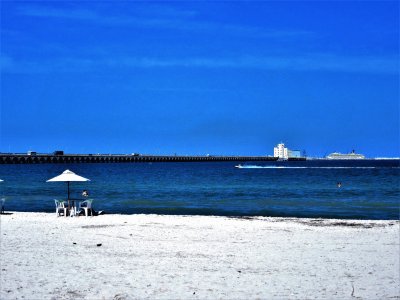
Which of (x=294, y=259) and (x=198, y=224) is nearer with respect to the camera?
(x=294, y=259)

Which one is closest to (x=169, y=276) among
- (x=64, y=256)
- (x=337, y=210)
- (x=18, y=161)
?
(x=64, y=256)

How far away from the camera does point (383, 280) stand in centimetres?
902

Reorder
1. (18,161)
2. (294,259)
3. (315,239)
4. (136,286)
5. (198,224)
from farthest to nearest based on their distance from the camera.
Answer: (18,161)
(198,224)
(315,239)
(294,259)
(136,286)

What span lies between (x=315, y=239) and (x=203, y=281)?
5685 millimetres

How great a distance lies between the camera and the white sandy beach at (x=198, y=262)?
817cm

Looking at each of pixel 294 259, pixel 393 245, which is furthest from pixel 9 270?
pixel 393 245

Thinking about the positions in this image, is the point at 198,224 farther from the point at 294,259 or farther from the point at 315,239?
the point at 294,259

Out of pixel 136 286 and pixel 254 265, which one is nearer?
pixel 136 286

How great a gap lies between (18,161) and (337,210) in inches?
4314

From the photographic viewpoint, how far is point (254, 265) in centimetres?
1002

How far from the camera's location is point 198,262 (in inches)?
404

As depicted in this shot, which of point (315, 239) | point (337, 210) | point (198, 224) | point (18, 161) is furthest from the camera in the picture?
point (18, 161)

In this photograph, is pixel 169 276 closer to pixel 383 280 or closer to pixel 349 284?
pixel 349 284

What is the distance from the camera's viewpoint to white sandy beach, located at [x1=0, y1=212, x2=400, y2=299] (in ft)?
26.8
